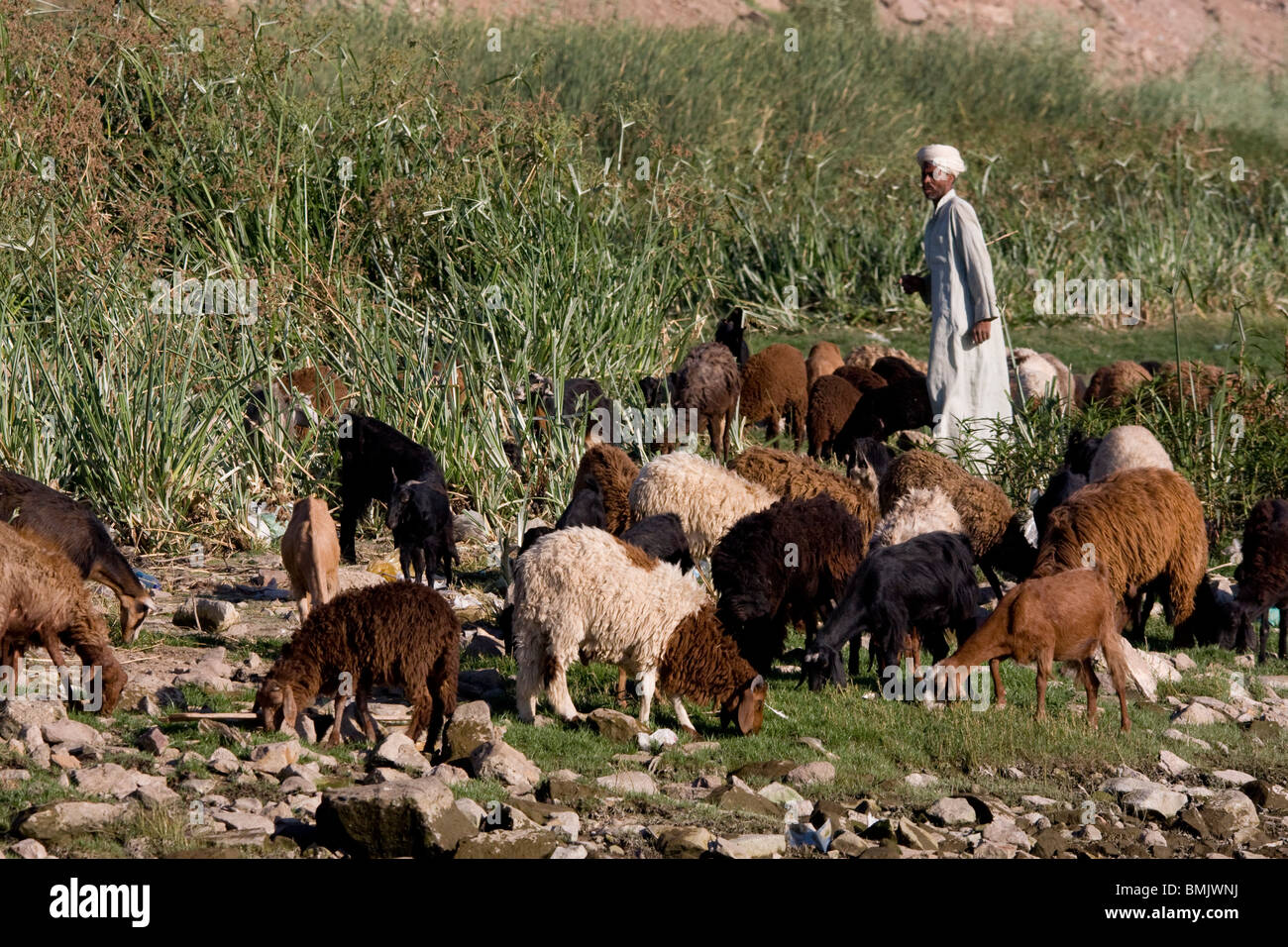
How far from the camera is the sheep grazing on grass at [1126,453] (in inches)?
438

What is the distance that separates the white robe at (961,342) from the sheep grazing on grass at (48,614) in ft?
21.1

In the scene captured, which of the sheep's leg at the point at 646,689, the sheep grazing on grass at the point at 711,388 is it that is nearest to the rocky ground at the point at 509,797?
the sheep's leg at the point at 646,689

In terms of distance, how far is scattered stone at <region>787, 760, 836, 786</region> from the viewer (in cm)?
759

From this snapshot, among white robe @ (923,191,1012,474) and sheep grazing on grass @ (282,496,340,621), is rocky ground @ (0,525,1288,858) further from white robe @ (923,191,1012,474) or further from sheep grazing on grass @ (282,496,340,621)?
white robe @ (923,191,1012,474)

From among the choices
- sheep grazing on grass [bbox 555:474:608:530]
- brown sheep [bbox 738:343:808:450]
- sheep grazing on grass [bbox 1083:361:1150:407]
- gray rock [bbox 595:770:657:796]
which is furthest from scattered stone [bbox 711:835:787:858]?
sheep grazing on grass [bbox 1083:361:1150:407]

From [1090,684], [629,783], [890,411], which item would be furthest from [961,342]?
[629,783]

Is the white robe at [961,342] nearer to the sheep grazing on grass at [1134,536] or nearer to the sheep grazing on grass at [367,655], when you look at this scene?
the sheep grazing on grass at [1134,536]

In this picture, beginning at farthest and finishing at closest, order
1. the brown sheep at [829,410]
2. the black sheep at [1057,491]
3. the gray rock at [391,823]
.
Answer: the brown sheep at [829,410] → the black sheep at [1057,491] → the gray rock at [391,823]

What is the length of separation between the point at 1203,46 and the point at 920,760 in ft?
123

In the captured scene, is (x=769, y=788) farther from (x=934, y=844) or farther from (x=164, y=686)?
(x=164, y=686)

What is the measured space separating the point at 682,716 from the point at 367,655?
164cm

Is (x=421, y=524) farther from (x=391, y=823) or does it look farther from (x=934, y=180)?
(x=934, y=180)

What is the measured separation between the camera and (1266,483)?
11.9m

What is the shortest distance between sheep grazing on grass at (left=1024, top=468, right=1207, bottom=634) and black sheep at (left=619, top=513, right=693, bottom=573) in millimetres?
2083
